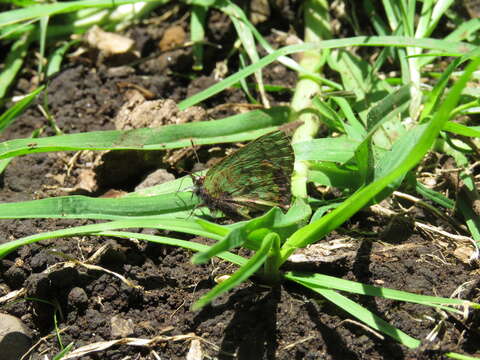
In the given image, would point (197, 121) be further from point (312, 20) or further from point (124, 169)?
point (312, 20)

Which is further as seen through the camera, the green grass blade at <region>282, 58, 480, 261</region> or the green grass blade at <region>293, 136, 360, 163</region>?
the green grass blade at <region>293, 136, 360, 163</region>

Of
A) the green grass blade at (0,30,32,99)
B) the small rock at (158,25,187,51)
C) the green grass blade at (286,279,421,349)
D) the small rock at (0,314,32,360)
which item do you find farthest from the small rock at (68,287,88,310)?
the small rock at (158,25,187,51)

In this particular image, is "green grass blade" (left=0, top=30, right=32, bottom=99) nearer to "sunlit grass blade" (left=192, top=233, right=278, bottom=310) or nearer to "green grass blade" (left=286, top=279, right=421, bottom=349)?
"sunlit grass blade" (left=192, top=233, right=278, bottom=310)

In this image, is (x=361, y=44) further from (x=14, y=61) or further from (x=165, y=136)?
(x=14, y=61)

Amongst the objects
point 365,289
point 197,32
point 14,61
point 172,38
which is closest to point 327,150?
point 365,289

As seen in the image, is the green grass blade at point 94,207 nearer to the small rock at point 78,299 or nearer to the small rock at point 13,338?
the small rock at point 78,299

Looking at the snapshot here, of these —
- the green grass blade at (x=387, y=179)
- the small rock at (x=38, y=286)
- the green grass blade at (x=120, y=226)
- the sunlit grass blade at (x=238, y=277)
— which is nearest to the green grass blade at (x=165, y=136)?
the green grass blade at (x=120, y=226)
